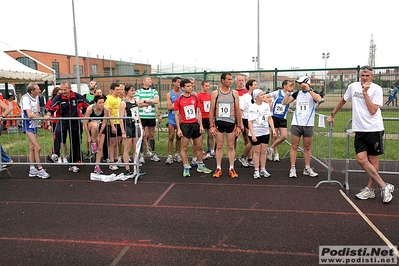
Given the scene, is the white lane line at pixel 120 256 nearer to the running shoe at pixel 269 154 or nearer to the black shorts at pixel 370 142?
the black shorts at pixel 370 142

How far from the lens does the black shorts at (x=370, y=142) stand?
484cm

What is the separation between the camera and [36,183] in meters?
6.39

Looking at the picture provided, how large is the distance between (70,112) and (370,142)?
5729 mm

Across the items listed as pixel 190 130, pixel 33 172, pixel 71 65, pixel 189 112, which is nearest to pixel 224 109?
pixel 189 112

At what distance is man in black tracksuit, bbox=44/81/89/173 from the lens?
6969 millimetres

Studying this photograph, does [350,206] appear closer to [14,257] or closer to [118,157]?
[14,257]

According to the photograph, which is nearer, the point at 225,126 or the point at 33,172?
the point at 225,126

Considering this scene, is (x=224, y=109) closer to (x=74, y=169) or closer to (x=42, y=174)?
(x=74, y=169)

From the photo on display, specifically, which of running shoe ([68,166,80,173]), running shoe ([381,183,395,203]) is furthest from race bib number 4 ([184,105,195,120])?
running shoe ([381,183,395,203])

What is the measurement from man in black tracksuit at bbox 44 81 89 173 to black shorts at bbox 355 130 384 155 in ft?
17.2

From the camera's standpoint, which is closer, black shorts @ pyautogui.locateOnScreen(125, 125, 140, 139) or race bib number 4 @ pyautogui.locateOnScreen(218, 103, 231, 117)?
race bib number 4 @ pyautogui.locateOnScreen(218, 103, 231, 117)

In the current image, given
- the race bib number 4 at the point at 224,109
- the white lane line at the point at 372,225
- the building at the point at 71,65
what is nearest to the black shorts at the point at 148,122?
the race bib number 4 at the point at 224,109

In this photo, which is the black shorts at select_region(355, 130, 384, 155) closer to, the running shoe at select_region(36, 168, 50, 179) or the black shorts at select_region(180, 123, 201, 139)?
the black shorts at select_region(180, 123, 201, 139)

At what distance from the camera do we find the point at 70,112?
280 inches
